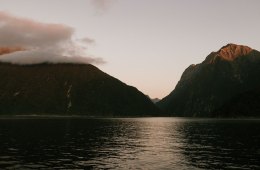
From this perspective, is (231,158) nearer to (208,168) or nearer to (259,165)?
(259,165)

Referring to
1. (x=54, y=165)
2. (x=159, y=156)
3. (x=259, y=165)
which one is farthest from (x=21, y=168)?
(x=259, y=165)

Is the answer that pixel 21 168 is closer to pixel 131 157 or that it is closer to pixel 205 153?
pixel 131 157

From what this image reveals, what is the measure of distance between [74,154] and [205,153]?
2622cm

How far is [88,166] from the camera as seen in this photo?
53.7 m

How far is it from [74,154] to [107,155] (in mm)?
6449

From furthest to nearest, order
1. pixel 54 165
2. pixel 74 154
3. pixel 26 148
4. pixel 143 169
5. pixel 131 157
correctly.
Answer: pixel 26 148 → pixel 74 154 → pixel 131 157 → pixel 54 165 → pixel 143 169

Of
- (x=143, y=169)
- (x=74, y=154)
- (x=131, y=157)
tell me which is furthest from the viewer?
(x=74, y=154)

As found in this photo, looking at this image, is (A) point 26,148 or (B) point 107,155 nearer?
(B) point 107,155

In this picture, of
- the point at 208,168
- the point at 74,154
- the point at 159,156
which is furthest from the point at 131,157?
the point at 208,168

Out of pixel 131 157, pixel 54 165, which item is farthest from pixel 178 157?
pixel 54 165

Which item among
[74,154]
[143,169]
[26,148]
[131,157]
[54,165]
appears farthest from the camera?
[26,148]

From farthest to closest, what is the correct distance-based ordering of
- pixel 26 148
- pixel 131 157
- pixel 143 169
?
pixel 26 148
pixel 131 157
pixel 143 169

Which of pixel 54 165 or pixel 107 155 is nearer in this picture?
pixel 54 165

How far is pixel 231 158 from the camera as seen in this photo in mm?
64562
